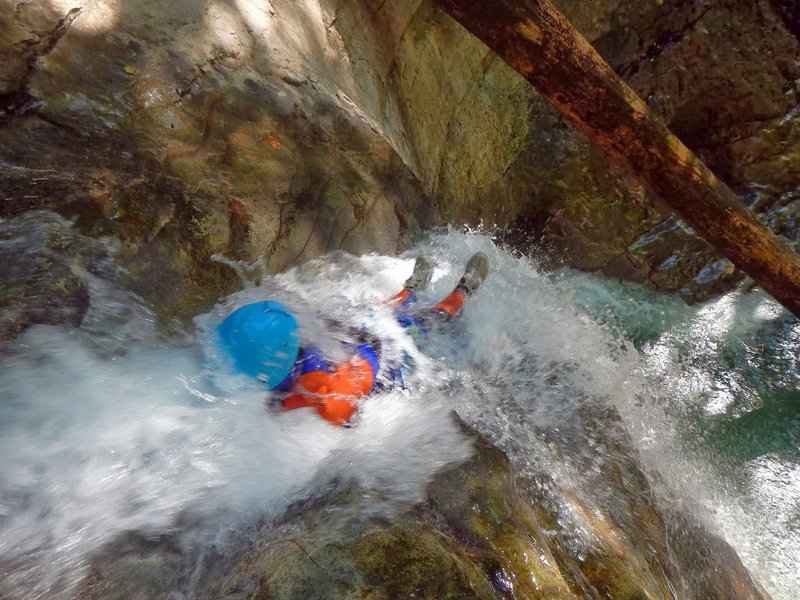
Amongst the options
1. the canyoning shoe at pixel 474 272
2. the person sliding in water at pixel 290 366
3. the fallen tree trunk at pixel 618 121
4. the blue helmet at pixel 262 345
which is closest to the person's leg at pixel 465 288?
the canyoning shoe at pixel 474 272

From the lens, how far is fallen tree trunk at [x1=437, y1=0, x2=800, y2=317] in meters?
1.81

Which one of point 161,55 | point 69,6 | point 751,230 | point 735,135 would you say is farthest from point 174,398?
point 735,135

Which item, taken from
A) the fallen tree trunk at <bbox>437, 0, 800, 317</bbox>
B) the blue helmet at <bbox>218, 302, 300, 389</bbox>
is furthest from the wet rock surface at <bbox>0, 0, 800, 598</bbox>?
the fallen tree trunk at <bbox>437, 0, 800, 317</bbox>

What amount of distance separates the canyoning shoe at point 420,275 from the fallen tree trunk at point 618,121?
7.07ft

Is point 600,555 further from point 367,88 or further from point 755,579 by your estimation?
point 367,88

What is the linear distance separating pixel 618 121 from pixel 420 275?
2.33 m

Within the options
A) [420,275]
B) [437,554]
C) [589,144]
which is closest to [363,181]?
[420,275]

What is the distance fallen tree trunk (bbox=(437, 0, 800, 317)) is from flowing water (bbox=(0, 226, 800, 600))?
146 centimetres

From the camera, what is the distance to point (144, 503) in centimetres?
211

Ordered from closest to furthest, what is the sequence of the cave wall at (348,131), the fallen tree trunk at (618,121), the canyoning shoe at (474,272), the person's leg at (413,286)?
1. the fallen tree trunk at (618,121)
2. the cave wall at (348,131)
3. the person's leg at (413,286)
4. the canyoning shoe at (474,272)

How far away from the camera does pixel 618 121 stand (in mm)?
2119

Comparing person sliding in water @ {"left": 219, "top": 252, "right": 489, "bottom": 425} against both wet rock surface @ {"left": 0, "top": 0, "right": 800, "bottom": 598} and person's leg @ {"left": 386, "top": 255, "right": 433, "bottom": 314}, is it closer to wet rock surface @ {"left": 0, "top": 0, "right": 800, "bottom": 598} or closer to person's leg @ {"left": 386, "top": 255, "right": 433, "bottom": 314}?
wet rock surface @ {"left": 0, "top": 0, "right": 800, "bottom": 598}

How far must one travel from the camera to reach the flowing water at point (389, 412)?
2.08 meters

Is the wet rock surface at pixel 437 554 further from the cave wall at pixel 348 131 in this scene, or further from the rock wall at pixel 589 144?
the rock wall at pixel 589 144
